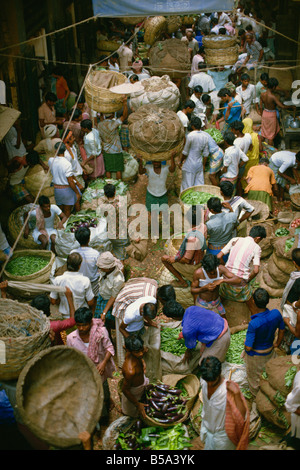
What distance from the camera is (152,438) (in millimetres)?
5348

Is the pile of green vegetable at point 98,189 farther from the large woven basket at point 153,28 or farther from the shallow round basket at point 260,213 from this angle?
the large woven basket at point 153,28

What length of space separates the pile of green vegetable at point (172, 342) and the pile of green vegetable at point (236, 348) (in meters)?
0.56

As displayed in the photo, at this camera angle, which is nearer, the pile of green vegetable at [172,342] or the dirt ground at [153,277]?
the dirt ground at [153,277]

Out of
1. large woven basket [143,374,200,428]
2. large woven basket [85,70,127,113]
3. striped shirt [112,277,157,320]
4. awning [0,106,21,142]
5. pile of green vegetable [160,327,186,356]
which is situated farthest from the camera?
large woven basket [85,70,127,113]

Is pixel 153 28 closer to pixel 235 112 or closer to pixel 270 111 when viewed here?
pixel 235 112

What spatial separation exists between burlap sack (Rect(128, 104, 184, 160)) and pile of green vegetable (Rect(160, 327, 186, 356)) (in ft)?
9.51

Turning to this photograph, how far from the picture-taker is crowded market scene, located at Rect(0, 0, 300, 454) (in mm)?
5035

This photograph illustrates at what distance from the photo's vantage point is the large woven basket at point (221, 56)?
12.9 meters

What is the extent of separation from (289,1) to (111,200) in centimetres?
1014

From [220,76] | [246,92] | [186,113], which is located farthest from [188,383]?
[220,76]

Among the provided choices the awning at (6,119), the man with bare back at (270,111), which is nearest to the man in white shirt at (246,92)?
the man with bare back at (270,111)

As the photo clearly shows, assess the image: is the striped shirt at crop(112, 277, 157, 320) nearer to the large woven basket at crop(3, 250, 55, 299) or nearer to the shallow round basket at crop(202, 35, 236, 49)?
the large woven basket at crop(3, 250, 55, 299)

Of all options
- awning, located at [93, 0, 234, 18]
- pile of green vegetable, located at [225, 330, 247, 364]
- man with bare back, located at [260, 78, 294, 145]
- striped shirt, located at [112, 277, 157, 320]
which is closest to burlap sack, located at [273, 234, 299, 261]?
pile of green vegetable, located at [225, 330, 247, 364]

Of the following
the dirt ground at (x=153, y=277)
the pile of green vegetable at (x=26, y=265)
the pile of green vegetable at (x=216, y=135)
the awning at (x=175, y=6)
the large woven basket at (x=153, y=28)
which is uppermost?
the awning at (x=175, y=6)
